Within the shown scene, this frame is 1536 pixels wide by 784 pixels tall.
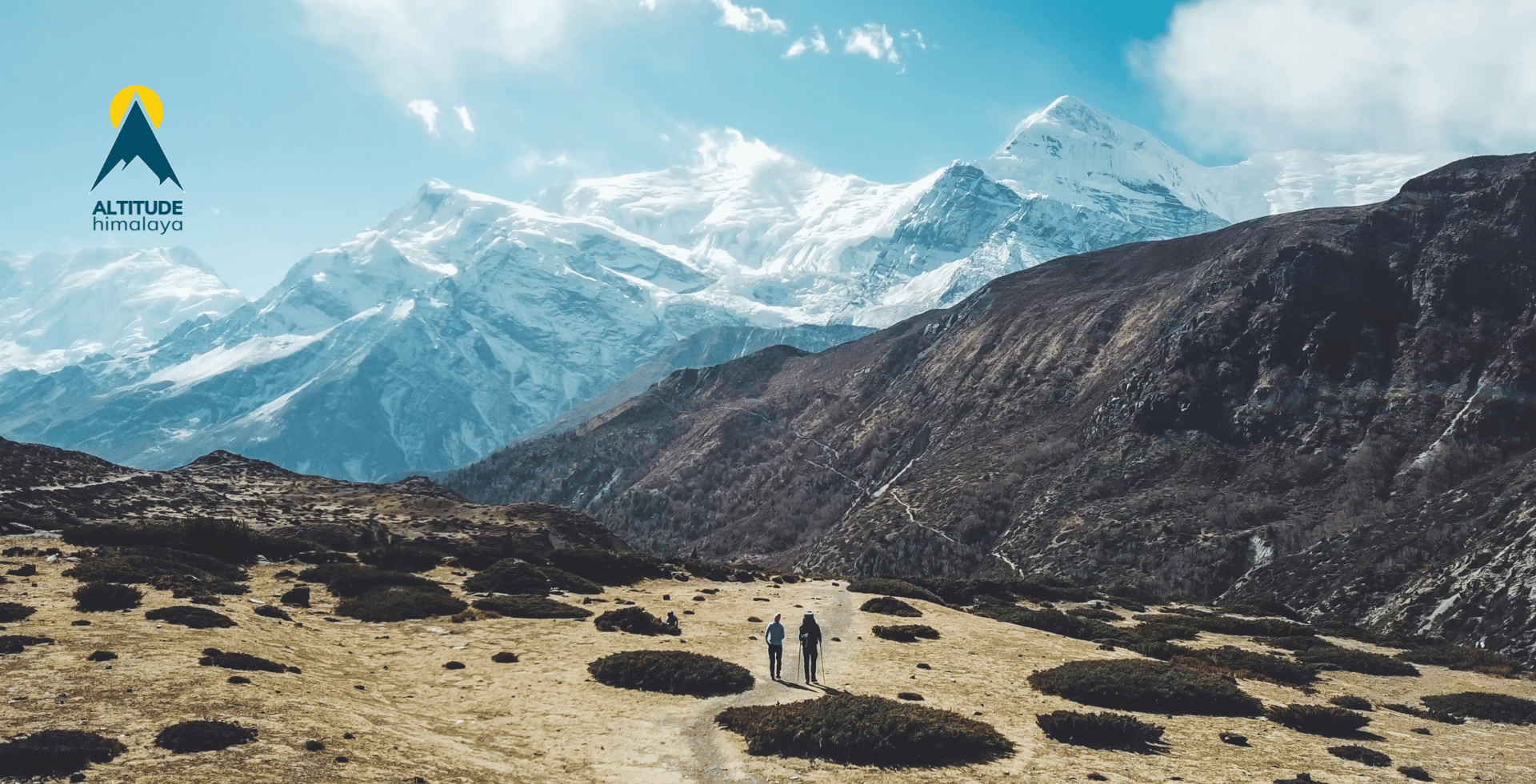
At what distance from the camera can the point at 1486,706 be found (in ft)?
113

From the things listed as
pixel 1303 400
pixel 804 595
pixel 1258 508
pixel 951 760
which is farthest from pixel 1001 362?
pixel 951 760

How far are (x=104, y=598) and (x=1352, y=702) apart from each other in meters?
50.1

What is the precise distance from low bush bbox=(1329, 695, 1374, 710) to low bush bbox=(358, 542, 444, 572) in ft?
163

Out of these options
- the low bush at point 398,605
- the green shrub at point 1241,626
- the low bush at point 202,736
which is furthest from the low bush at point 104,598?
the green shrub at point 1241,626

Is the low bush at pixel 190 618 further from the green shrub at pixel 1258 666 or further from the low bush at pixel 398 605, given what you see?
the green shrub at pixel 1258 666

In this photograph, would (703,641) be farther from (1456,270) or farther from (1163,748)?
(1456,270)

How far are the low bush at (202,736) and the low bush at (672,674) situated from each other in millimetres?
13394

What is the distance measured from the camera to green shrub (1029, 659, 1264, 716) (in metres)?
31.9

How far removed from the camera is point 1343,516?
10412 cm

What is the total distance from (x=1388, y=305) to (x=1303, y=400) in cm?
2206

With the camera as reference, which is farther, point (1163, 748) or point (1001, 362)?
point (1001, 362)

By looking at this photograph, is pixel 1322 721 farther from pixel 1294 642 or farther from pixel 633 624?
pixel 633 624

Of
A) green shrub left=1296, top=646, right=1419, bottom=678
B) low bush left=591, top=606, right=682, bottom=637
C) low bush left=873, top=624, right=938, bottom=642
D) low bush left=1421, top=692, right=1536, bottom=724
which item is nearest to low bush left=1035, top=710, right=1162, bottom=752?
low bush left=1421, top=692, right=1536, bottom=724

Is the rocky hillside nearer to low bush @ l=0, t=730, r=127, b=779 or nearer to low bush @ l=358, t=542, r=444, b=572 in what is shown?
low bush @ l=358, t=542, r=444, b=572
